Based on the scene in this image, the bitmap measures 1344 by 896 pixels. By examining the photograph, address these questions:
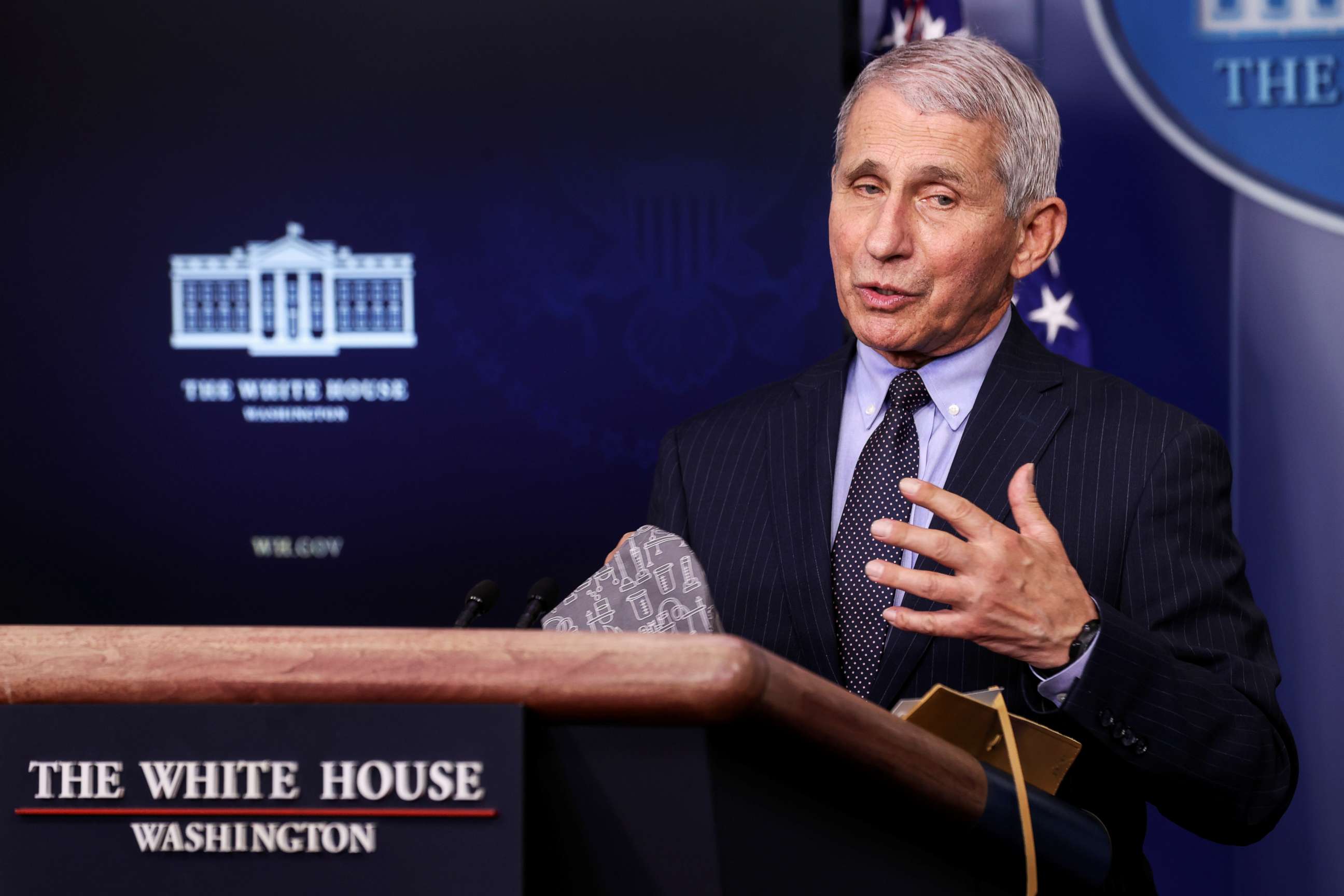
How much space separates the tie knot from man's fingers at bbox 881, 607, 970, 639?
64 cm

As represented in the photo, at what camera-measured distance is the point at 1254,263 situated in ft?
8.86

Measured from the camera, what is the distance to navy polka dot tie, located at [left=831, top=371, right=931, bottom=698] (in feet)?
5.13

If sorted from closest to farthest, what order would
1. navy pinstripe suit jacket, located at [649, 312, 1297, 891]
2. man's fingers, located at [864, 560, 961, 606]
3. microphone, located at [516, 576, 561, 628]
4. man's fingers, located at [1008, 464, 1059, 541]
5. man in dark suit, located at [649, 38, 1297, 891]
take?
man's fingers, located at [864, 560, 961, 606] → man's fingers, located at [1008, 464, 1059, 541] → navy pinstripe suit jacket, located at [649, 312, 1297, 891] → man in dark suit, located at [649, 38, 1297, 891] → microphone, located at [516, 576, 561, 628]

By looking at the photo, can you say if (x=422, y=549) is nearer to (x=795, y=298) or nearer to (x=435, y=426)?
(x=435, y=426)

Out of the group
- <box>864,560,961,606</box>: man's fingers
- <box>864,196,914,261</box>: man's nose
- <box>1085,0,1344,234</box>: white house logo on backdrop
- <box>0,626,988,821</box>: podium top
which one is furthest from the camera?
<box>1085,0,1344,234</box>: white house logo on backdrop

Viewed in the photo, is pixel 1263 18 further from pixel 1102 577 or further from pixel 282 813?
pixel 282 813

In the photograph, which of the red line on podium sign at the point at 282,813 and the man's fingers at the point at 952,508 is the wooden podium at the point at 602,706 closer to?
the red line on podium sign at the point at 282,813

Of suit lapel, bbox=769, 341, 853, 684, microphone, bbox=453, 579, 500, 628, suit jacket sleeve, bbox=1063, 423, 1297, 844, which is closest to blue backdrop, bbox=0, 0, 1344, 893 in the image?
suit lapel, bbox=769, 341, 853, 684

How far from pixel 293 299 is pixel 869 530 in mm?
1718

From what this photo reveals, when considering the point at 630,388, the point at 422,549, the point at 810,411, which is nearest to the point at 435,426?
the point at 422,549

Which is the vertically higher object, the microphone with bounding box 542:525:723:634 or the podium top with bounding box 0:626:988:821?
the podium top with bounding box 0:626:988:821

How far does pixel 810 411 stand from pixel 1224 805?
75 centimetres

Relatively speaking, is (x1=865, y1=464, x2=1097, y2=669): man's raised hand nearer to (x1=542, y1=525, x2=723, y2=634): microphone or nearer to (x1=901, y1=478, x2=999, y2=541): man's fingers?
(x1=901, y1=478, x2=999, y2=541): man's fingers

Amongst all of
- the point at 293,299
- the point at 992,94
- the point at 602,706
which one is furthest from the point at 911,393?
the point at 293,299
